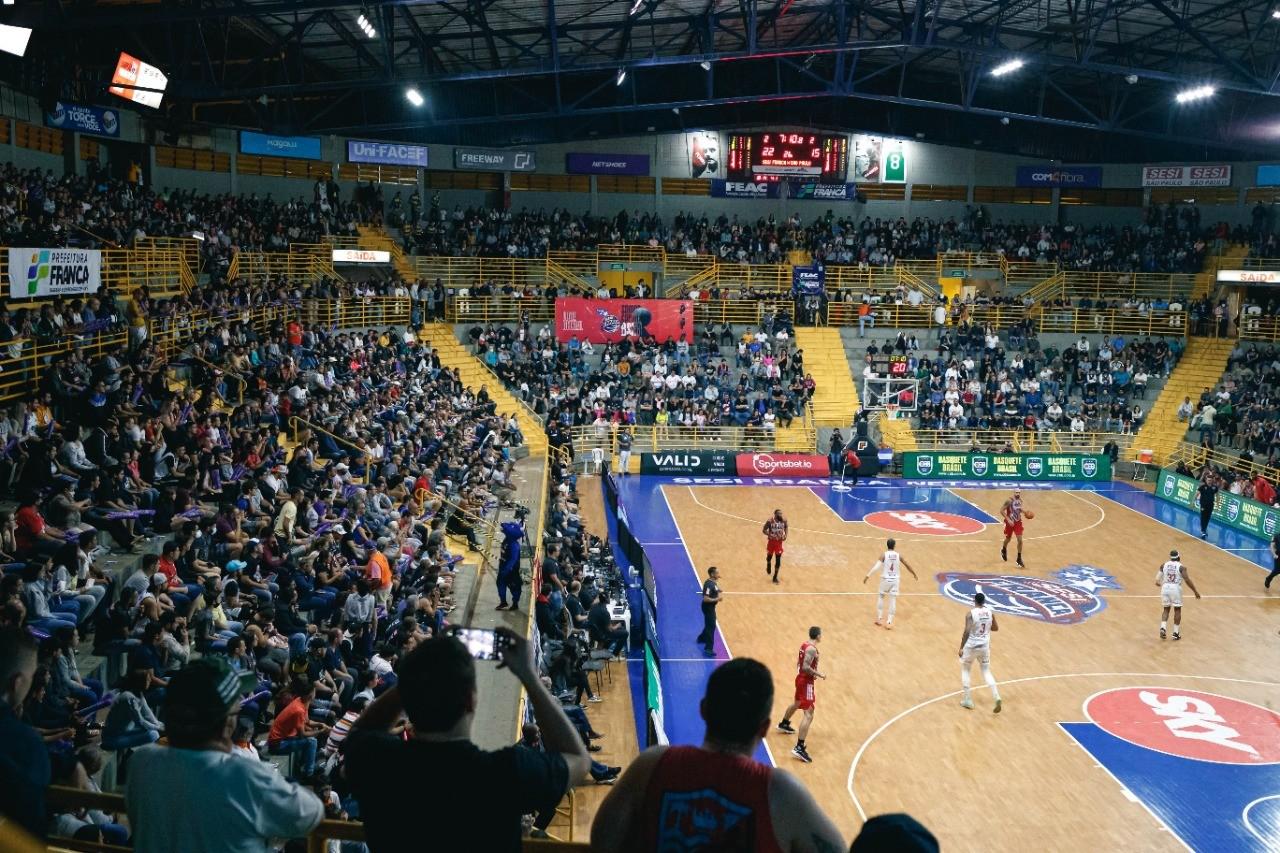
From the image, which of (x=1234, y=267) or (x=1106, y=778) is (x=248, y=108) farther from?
(x=1234, y=267)

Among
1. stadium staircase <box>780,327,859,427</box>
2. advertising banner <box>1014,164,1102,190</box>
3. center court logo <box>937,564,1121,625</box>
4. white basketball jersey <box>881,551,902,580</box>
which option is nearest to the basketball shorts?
white basketball jersey <box>881,551,902,580</box>

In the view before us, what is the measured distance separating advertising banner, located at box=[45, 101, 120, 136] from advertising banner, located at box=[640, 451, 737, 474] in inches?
742

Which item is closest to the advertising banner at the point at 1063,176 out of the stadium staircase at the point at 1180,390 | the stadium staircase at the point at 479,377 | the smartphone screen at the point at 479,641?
the stadium staircase at the point at 1180,390

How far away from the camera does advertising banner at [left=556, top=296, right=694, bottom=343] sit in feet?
140

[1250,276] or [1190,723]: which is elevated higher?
[1250,276]

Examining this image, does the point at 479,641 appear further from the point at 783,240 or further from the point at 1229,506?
the point at 783,240

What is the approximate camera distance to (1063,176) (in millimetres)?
49062

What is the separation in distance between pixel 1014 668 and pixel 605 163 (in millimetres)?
34594

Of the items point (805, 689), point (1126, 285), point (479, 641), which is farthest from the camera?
point (1126, 285)

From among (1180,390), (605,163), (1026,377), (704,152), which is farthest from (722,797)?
(704,152)

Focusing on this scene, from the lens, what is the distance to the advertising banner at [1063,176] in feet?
161

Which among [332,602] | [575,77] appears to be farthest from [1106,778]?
[575,77]

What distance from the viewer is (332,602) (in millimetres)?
14055

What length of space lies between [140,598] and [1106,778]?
1194 cm
